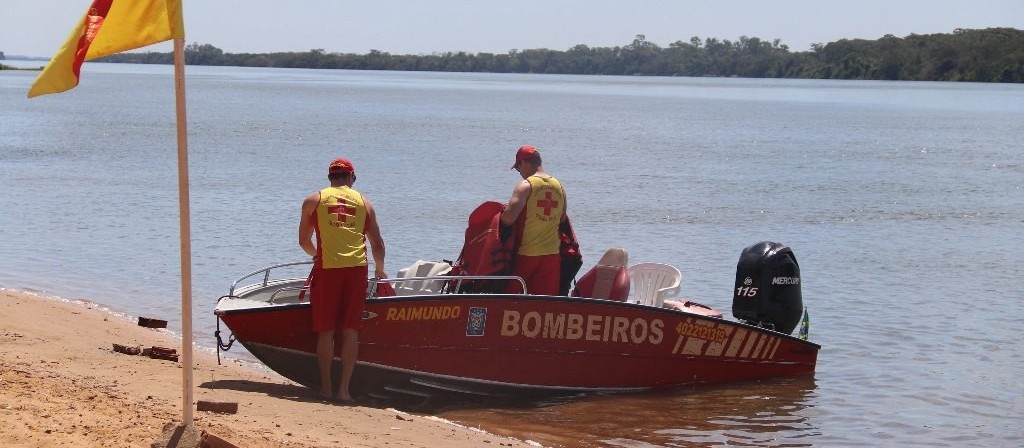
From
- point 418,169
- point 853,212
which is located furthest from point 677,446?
point 418,169

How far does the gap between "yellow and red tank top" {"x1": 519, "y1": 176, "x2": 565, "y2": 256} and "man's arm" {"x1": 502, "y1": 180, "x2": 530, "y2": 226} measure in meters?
0.05

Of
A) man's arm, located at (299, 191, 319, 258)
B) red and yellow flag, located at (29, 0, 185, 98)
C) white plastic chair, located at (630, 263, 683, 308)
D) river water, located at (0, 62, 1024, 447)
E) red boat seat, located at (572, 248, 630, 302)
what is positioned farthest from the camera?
white plastic chair, located at (630, 263, 683, 308)

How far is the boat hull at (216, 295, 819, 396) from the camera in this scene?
934 cm

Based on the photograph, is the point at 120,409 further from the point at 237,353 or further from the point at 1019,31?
the point at 1019,31

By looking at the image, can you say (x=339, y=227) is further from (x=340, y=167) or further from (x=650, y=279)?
(x=650, y=279)

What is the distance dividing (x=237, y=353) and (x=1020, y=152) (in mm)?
37602

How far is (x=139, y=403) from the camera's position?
7.66 meters

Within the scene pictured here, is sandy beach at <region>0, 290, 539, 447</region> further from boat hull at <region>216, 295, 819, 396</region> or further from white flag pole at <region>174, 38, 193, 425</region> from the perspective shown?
boat hull at <region>216, 295, 819, 396</region>

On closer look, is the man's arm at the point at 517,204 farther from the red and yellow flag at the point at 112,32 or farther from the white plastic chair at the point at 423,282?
Result: the red and yellow flag at the point at 112,32

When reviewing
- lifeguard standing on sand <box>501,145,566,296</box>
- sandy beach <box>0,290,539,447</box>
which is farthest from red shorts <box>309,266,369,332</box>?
lifeguard standing on sand <box>501,145,566,296</box>

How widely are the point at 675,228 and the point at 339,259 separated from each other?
1367 cm

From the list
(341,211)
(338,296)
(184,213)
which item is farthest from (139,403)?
(341,211)

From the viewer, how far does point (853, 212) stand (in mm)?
25594

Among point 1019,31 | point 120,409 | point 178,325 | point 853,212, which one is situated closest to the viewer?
point 120,409
